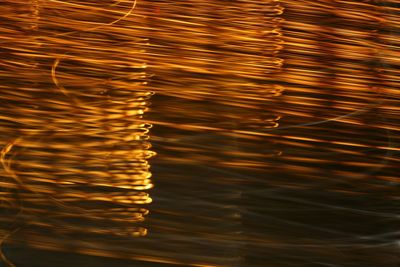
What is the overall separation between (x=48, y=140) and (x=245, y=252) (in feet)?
0.94

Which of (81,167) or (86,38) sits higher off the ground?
(86,38)

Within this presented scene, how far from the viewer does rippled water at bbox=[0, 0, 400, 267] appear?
726mm

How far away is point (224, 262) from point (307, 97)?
0.24 meters

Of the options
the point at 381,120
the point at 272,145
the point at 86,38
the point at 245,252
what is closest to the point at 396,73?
the point at 381,120

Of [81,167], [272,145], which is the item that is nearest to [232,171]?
[272,145]

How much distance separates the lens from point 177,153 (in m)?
0.73

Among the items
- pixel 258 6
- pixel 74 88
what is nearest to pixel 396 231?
pixel 258 6

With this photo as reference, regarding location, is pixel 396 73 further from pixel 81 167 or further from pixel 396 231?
pixel 81 167

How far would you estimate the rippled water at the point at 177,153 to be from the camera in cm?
73

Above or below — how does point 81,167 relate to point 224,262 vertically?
above

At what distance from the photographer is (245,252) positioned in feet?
2.39

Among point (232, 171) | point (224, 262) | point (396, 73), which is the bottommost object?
point (224, 262)

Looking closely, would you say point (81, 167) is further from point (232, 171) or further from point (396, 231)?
point (396, 231)

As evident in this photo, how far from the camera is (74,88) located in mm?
737
